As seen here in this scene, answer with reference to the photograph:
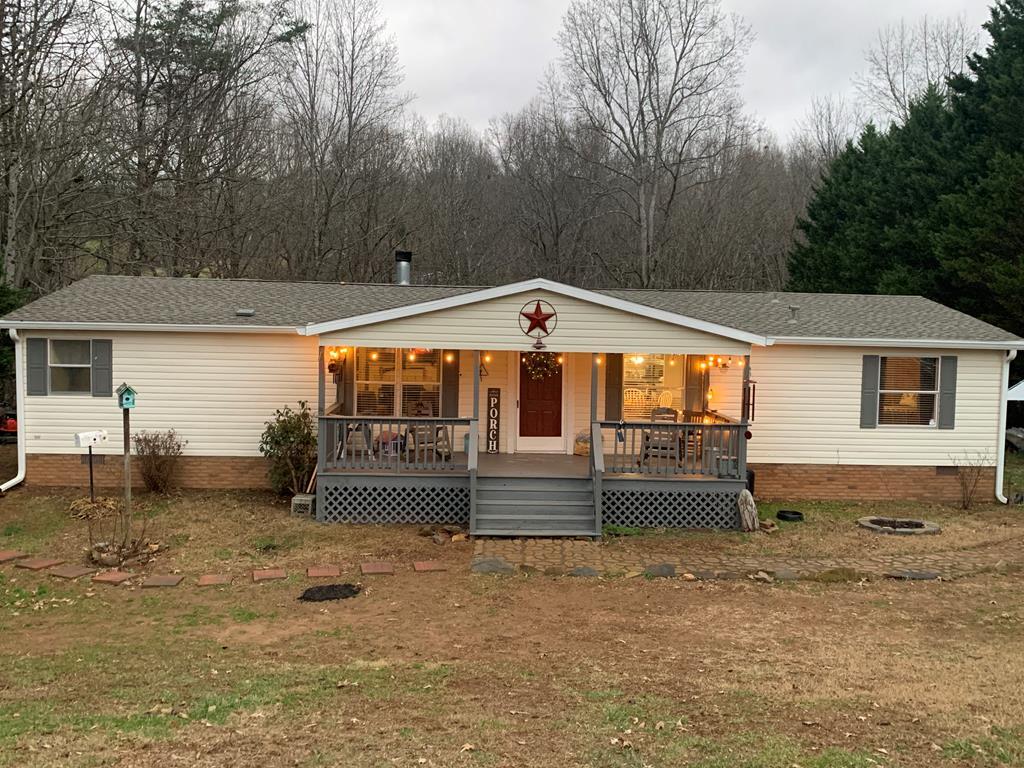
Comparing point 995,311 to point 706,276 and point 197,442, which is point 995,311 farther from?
point 197,442

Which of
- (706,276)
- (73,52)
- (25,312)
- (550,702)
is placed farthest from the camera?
(706,276)

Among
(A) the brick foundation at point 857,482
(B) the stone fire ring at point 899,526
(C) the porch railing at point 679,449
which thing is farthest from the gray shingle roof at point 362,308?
(B) the stone fire ring at point 899,526

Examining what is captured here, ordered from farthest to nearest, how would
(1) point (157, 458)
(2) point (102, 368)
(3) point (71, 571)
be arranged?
(2) point (102, 368) → (1) point (157, 458) → (3) point (71, 571)

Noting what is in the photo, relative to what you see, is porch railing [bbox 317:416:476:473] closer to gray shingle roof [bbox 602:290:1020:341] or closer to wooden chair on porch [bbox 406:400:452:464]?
wooden chair on porch [bbox 406:400:452:464]

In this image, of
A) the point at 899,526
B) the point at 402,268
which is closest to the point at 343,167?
the point at 402,268

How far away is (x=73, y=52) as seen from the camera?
16.3m

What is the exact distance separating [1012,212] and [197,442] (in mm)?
20471

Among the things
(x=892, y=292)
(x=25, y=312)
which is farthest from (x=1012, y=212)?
(x=25, y=312)

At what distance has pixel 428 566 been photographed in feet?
29.3

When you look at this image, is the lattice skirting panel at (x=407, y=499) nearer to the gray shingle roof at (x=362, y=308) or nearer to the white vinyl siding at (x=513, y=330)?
the white vinyl siding at (x=513, y=330)

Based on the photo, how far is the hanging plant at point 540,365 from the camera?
13500 millimetres

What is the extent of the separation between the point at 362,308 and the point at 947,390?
1039 centimetres

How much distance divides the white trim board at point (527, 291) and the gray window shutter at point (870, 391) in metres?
2.74

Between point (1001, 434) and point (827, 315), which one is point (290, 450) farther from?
point (1001, 434)
